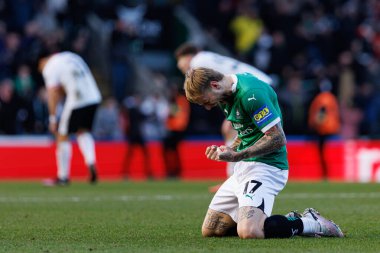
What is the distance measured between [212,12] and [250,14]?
129 cm

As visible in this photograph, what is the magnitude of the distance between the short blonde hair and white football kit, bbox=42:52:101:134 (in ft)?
32.0

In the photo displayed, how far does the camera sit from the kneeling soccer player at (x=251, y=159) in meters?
7.89

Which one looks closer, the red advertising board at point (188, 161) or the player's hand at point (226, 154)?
the player's hand at point (226, 154)

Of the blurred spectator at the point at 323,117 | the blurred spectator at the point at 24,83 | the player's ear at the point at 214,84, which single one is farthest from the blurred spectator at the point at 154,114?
the player's ear at the point at 214,84

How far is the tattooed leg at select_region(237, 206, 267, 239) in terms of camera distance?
8.08 meters

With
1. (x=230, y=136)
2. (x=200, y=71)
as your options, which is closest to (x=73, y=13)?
(x=230, y=136)

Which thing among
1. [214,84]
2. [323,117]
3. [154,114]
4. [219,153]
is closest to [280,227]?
[219,153]

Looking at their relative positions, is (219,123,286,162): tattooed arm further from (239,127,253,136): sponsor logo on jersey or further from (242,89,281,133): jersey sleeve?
(239,127,253,136): sponsor logo on jersey

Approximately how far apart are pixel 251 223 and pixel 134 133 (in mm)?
13967

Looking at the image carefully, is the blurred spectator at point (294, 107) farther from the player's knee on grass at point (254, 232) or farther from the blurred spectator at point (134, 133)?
the player's knee on grass at point (254, 232)

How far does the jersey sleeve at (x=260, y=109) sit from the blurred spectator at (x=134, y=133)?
45.6ft

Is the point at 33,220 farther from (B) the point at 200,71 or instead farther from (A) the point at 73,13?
(A) the point at 73,13

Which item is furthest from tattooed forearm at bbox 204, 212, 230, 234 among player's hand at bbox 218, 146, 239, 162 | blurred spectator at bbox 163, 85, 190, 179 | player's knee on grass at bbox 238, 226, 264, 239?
blurred spectator at bbox 163, 85, 190, 179

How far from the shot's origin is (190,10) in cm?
2666
